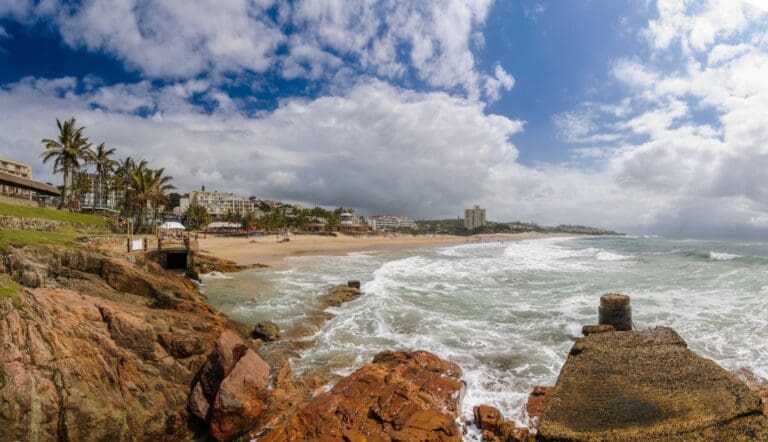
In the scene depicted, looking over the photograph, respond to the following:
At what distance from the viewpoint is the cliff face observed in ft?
18.3

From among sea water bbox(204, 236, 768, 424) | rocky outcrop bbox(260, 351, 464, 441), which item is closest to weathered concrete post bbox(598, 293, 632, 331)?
sea water bbox(204, 236, 768, 424)

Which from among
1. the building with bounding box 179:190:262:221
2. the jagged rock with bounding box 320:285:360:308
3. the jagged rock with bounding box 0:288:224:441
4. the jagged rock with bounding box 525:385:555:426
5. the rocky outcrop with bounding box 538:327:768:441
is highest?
the building with bounding box 179:190:262:221

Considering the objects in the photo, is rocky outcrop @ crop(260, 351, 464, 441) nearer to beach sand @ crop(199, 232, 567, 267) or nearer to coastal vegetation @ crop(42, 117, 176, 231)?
beach sand @ crop(199, 232, 567, 267)

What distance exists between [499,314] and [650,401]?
424 inches

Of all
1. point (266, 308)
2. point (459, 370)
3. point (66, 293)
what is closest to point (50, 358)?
point (66, 293)

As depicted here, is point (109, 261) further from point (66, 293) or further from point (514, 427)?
point (514, 427)

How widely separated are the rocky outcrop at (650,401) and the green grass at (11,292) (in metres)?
8.77

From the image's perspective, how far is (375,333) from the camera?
477 inches

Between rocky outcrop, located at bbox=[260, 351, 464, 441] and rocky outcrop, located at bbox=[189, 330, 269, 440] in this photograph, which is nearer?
rocky outcrop, located at bbox=[260, 351, 464, 441]

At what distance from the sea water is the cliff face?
8.67ft

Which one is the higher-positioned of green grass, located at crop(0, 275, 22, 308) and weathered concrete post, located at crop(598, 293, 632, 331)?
green grass, located at crop(0, 275, 22, 308)

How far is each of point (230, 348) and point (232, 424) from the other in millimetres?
1538

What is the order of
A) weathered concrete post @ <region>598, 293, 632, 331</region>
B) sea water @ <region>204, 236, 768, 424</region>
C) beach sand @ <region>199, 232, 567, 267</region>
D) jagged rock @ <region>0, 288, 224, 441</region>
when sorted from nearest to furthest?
jagged rock @ <region>0, 288, 224, 441</region>, sea water @ <region>204, 236, 768, 424</region>, weathered concrete post @ <region>598, 293, 632, 331</region>, beach sand @ <region>199, 232, 567, 267</region>

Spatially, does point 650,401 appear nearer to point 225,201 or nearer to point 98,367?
point 98,367
